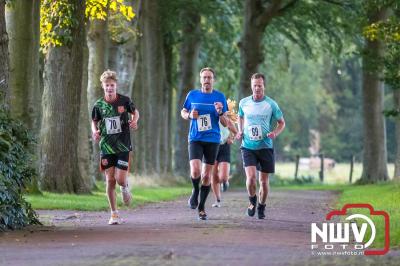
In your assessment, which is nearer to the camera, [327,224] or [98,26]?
[327,224]

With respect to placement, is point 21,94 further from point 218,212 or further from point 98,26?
point 98,26

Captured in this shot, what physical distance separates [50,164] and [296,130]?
236 ft

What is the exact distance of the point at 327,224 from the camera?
1531cm

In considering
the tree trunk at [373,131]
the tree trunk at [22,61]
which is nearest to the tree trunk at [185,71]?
the tree trunk at [373,131]

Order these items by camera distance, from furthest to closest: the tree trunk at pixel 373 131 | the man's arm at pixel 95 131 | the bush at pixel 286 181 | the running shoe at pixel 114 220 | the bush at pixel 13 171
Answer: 1. the bush at pixel 286 181
2. the tree trunk at pixel 373 131
3. the running shoe at pixel 114 220
4. the man's arm at pixel 95 131
5. the bush at pixel 13 171

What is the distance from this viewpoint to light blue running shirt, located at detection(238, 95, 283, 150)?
54.5 feet

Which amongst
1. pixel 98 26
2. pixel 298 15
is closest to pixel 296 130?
pixel 298 15

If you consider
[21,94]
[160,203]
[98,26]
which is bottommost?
[160,203]

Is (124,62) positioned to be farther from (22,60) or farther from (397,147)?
(22,60)

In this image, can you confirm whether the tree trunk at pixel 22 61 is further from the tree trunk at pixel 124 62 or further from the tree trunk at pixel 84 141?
the tree trunk at pixel 124 62

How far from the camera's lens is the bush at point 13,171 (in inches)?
527

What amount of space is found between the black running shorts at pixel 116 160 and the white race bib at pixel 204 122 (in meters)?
1.33

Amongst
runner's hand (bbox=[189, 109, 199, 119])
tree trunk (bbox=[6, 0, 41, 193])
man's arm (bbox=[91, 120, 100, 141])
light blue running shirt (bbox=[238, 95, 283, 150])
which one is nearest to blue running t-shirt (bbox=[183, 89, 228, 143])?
runner's hand (bbox=[189, 109, 199, 119])

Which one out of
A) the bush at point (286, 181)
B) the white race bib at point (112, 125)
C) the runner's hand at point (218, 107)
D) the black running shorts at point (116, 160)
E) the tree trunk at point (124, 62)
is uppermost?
the tree trunk at point (124, 62)
